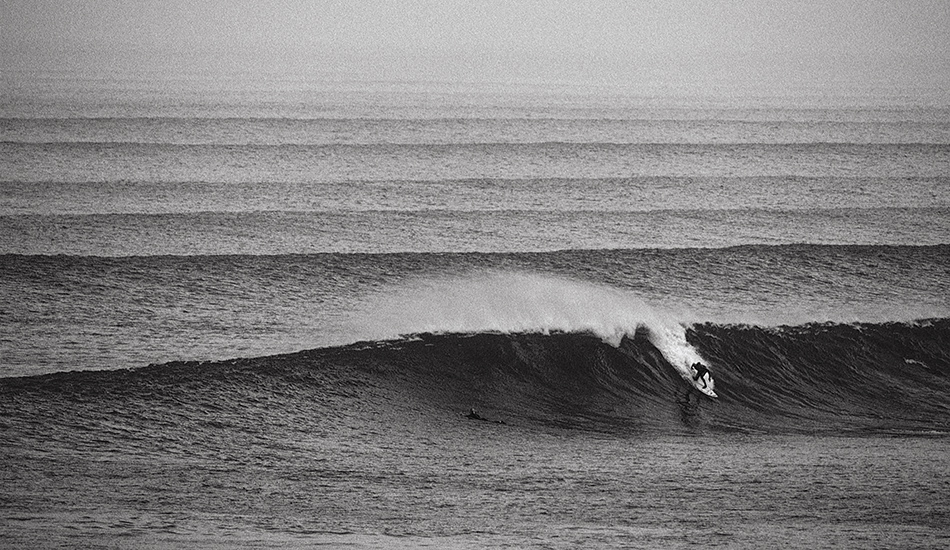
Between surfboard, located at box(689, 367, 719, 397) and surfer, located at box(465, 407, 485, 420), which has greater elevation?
surfboard, located at box(689, 367, 719, 397)

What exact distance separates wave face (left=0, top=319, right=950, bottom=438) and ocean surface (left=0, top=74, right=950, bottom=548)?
3.0 inches

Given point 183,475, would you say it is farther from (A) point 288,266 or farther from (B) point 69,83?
(B) point 69,83

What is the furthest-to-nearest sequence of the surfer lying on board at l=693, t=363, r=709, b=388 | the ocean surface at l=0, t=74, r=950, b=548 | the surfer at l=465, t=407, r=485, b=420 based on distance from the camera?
the surfer lying on board at l=693, t=363, r=709, b=388
the surfer at l=465, t=407, r=485, b=420
the ocean surface at l=0, t=74, r=950, b=548

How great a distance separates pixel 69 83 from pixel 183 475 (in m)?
61.5

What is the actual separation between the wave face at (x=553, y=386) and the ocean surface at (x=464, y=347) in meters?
0.08

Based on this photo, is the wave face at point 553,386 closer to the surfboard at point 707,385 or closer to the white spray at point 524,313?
the surfboard at point 707,385

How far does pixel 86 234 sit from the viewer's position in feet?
105

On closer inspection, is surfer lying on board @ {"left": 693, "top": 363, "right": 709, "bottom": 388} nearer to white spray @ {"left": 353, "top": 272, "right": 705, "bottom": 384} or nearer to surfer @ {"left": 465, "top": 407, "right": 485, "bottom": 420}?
white spray @ {"left": 353, "top": 272, "right": 705, "bottom": 384}

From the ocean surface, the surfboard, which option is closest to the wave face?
the ocean surface

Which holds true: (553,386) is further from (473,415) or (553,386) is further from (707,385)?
(707,385)

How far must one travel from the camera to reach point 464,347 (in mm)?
21578

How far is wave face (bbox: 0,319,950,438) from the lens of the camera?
18.6 metres

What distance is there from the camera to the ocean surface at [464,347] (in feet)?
47.1

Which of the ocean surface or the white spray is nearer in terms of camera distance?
the ocean surface
